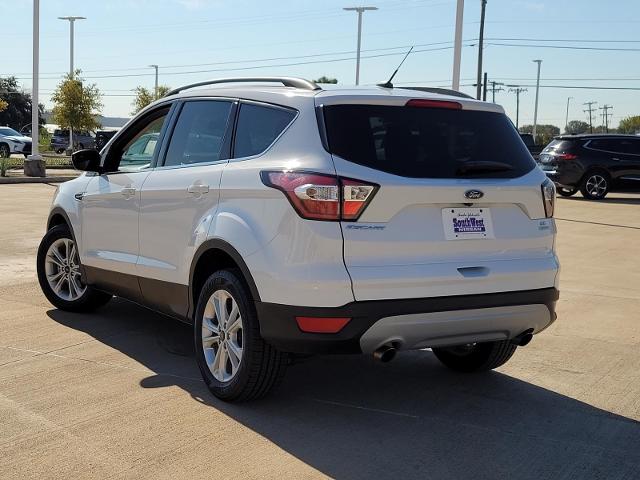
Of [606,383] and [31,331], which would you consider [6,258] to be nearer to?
[31,331]

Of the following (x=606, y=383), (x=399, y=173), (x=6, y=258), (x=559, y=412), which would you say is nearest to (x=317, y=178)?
(x=399, y=173)

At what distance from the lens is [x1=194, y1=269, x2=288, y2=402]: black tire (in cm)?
448

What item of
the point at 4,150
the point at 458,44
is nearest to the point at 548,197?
the point at 458,44

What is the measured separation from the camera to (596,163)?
849 inches

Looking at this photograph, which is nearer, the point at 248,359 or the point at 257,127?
the point at 248,359

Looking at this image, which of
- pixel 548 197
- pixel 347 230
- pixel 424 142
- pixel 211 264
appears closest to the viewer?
pixel 347 230

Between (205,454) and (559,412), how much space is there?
2.06 meters

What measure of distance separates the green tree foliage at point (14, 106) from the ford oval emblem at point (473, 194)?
82.9m

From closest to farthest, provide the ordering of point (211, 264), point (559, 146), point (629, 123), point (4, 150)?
point (211, 264) < point (559, 146) < point (4, 150) < point (629, 123)

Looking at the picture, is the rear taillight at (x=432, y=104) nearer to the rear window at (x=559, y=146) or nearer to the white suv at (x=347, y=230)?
the white suv at (x=347, y=230)

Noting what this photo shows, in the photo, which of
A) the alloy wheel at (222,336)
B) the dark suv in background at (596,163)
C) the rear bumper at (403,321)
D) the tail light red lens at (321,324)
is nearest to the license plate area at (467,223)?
the rear bumper at (403,321)

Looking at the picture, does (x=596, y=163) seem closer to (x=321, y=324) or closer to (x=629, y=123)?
(x=321, y=324)

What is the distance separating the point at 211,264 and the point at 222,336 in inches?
18.1

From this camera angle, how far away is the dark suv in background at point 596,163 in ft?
70.6
